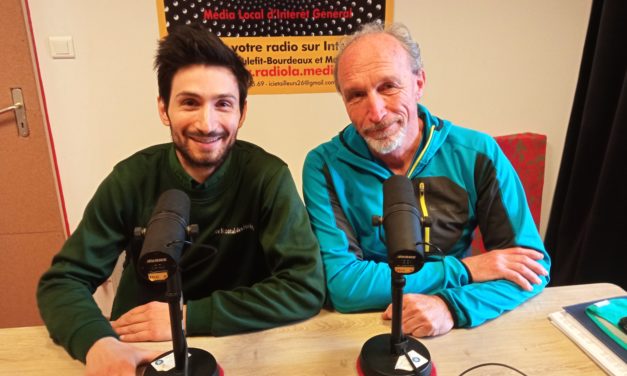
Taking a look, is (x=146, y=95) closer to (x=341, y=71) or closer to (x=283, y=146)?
(x=283, y=146)

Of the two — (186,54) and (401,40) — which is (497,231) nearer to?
(401,40)

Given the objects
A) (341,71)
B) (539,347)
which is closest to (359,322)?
(539,347)

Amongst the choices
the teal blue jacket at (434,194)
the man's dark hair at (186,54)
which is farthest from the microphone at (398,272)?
the man's dark hair at (186,54)

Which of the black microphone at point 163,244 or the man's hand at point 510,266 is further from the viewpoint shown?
the man's hand at point 510,266

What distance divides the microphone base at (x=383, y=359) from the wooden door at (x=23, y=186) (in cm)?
199

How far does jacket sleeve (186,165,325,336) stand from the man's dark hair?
1.15 feet

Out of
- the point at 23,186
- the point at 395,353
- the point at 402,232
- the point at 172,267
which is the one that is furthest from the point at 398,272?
the point at 23,186

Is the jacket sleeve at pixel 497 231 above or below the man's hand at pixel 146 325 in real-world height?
above

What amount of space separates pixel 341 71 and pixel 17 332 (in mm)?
1118

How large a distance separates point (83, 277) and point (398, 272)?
82 cm

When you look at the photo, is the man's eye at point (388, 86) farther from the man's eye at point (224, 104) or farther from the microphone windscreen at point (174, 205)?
the microphone windscreen at point (174, 205)

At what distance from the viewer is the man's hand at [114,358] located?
85 cm

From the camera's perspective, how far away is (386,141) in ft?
4.44

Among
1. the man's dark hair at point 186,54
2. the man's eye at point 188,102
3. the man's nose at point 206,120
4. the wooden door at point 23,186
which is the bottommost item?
the wooden door at point 23,186
